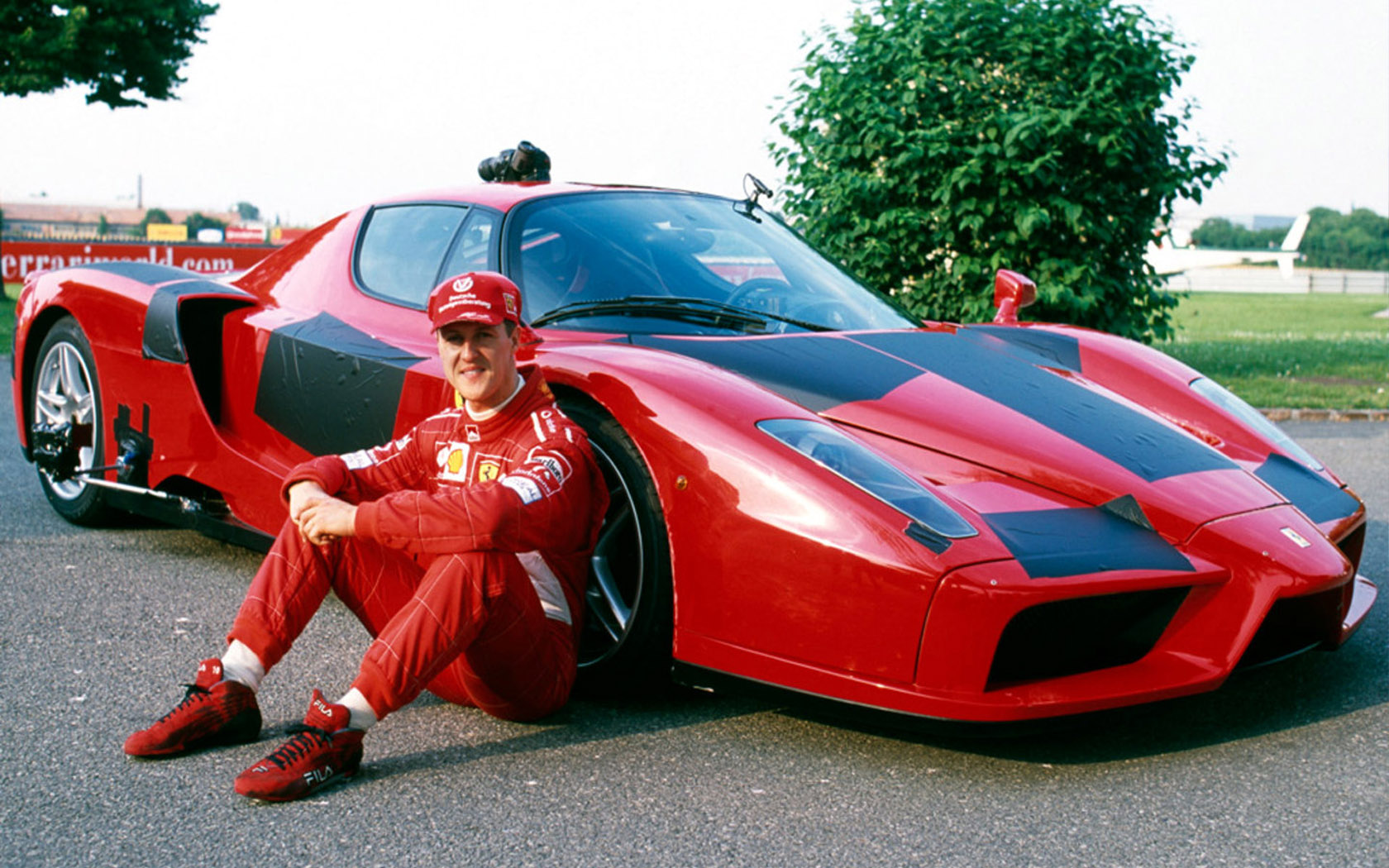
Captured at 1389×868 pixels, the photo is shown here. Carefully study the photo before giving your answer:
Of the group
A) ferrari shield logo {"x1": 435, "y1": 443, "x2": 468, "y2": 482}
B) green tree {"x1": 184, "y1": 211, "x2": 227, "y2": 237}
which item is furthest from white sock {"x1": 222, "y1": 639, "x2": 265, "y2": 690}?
green tree {"x1": 184, "y1": 211, "x2": 227, "y2": 237}

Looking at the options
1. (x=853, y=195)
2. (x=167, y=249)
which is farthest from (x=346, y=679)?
Answer: (x=167, y=249)

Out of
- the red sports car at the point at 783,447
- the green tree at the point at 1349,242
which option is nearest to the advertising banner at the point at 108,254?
the red sports car at the point at 783,447

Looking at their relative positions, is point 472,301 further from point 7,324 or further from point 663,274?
point 7,324

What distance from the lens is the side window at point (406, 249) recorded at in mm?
4098

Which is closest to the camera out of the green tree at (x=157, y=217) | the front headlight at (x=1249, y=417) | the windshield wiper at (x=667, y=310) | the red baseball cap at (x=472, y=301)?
the red baseball cap at (x=472, y=301)

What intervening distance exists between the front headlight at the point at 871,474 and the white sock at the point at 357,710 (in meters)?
1.02

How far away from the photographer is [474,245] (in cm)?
399

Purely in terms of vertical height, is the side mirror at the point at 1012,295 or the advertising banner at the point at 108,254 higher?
the side mirror at the point at 1012,295

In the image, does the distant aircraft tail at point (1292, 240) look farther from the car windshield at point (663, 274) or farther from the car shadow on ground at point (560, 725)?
the car shadow on ground at point (560, 725)

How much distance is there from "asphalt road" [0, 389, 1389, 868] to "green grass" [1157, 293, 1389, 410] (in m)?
7.35

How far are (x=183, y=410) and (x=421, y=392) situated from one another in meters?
1.22

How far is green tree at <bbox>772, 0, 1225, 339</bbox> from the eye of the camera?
9328 mm

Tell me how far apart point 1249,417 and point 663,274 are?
72.2 inches

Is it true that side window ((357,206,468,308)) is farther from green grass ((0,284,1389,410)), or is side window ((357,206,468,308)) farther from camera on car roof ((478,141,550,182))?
green grass ((0,284,1389,410))
